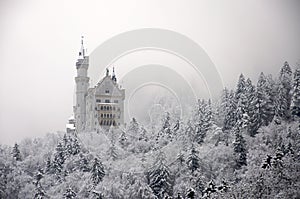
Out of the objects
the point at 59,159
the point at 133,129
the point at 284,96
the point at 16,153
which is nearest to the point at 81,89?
the point at 133,129

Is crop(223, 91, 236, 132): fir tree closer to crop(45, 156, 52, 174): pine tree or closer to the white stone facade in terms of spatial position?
crop(45, 156, 52, 174): pine tree

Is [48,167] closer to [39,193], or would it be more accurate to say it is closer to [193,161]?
[39,193]

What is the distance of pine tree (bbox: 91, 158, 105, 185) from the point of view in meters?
67.5

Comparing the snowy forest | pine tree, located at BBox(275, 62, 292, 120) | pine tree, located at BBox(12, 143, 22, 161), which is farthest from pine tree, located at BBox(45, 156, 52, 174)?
pine tree, located at BBox(275, 62, 292, 120)

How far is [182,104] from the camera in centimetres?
10025

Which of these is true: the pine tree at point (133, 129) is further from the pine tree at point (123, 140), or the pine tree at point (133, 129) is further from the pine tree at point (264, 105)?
the pine tree at point (264, 105)

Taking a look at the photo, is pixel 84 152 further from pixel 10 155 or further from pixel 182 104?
pixel 182 104

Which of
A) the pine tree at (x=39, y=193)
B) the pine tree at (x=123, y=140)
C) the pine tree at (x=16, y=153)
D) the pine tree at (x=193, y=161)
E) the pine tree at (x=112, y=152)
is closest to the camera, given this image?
the pine tree at (x=193, y=161)

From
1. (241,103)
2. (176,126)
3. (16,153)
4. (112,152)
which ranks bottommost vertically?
(112,152)

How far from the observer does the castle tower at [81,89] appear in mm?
104000

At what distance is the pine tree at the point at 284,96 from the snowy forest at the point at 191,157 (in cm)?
15

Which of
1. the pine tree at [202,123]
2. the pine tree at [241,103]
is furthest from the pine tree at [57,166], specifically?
the pine tree at [241,103]

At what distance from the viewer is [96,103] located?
336 feet

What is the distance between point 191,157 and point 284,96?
18695 millimetres
